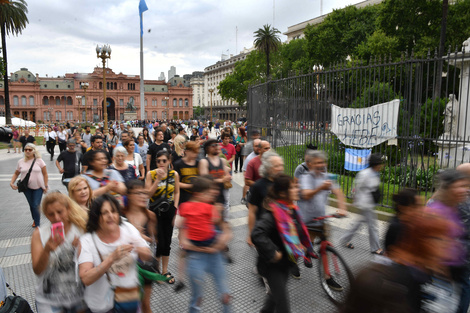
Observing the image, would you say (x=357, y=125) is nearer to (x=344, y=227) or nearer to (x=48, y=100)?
(x=344, y=227)

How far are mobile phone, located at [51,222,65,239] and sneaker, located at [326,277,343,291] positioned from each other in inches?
115

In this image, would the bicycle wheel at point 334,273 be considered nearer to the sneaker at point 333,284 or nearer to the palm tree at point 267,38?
the sneaker at point 333,284

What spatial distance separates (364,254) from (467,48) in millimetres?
7918

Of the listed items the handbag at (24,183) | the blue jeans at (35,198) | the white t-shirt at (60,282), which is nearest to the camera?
the white t-shirt at (60,282)

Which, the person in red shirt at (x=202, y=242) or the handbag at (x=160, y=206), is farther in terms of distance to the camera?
the handbag at (x=160, y=206)

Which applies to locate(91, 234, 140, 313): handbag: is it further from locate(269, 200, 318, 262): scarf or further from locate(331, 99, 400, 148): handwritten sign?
locate(331, 99, 400, 148): handwritten sign

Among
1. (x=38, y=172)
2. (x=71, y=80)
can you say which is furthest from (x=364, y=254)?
(x=71, y=80)

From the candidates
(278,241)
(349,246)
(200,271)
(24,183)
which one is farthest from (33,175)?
(349,246)

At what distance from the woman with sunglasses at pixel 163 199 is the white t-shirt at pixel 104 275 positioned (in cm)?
169

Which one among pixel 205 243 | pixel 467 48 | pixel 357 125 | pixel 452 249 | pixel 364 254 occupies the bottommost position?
pixel 364 254

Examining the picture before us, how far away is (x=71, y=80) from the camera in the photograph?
91062mm

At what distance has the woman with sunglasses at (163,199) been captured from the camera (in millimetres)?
4234

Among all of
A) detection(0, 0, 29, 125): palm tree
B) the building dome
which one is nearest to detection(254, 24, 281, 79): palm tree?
detection(0, 0, 29, 125): palm tree

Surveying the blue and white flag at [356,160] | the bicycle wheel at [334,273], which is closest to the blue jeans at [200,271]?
the bicycle wheel at [334,273]
